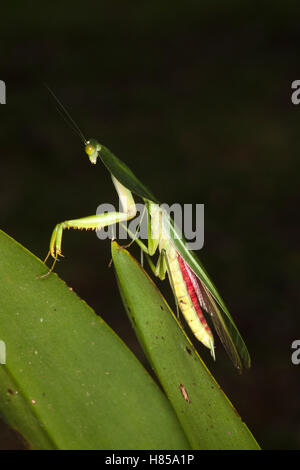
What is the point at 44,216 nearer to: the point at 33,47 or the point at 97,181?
the point at 97,181

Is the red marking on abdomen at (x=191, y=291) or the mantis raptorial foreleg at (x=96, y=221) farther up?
the mantis raptorial foreleg at (x=96, y=221)

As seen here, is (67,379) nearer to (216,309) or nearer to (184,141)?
(216,309)

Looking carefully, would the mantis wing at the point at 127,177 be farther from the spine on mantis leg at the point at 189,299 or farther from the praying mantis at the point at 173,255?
the spine on mantis leg at the point at 189,299

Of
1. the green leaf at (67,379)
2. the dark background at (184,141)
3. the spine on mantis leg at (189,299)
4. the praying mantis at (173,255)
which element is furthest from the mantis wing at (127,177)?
the dark background at (184,141)

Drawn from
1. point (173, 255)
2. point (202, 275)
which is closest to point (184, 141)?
point (173, 255)

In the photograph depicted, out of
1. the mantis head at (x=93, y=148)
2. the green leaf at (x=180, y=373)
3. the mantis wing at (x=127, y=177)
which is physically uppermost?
the mantis head at (x=93, y=148)

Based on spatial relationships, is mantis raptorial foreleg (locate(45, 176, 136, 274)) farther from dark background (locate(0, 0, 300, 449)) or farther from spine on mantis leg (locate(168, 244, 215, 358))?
dark background (locate(0, 0, 300, 449))
